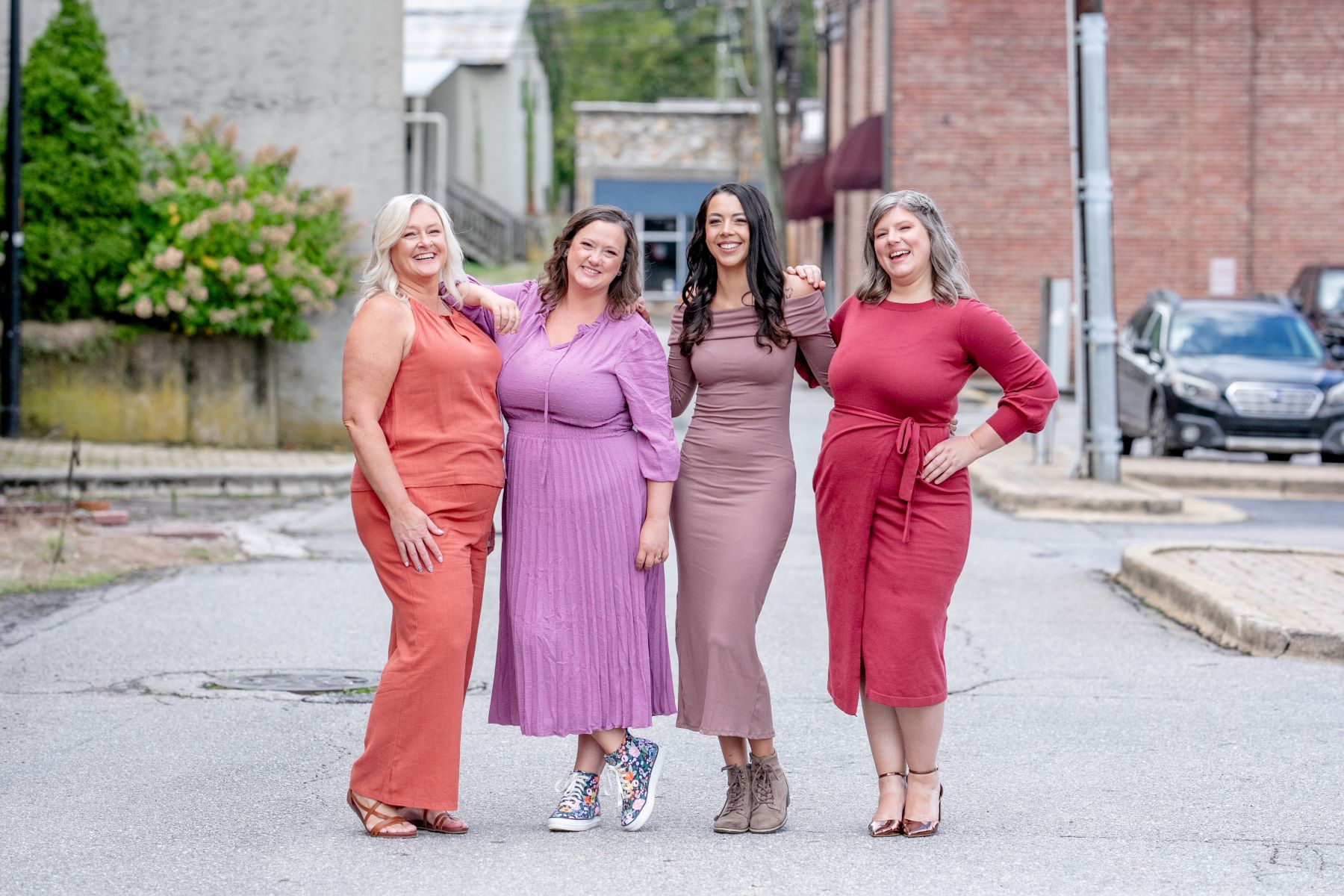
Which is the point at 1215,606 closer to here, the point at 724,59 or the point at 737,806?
the point at 737,806

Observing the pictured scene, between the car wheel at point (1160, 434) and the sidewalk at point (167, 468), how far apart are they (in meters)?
8.02

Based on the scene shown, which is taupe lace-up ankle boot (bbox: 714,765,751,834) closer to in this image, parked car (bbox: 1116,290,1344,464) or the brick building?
parked car (bbox: 1116,290,1344,464)

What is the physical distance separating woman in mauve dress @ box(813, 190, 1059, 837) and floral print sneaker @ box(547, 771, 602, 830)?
2.61 feet

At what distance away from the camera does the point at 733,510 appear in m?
5.27

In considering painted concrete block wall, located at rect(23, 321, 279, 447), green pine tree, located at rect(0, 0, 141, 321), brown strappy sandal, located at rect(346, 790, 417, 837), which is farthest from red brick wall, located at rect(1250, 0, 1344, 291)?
brown strappy sandal, located at rect(346, 790, 417, 837)

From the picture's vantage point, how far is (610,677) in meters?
5.20

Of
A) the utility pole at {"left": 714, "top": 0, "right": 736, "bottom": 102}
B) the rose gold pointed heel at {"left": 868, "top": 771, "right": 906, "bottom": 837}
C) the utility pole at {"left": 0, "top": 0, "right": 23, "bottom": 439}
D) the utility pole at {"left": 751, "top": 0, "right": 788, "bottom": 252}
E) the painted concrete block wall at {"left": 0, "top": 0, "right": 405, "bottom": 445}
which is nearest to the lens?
the rose gold pointed heel at {"left": 868, "top": 771, "right": 906, "bottom": 837}

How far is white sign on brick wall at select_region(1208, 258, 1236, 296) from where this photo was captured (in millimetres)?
29359

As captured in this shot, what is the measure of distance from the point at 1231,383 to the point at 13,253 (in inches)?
458

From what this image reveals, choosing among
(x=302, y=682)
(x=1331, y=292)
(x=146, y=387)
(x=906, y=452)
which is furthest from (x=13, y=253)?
(x=1331, y=292)

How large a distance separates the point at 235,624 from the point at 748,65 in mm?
67156

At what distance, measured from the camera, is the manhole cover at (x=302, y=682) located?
23.9 feet

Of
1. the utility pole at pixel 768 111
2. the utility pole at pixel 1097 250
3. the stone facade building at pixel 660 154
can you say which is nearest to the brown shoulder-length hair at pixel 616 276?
the utility pole at pixel 1097 250

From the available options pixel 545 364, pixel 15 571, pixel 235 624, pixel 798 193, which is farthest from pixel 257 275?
pixel 798 193
